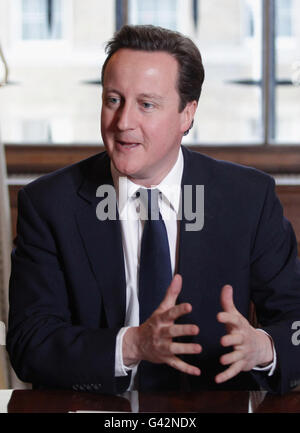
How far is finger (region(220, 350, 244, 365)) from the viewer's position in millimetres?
1405

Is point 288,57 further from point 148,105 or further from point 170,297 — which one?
point 170,297

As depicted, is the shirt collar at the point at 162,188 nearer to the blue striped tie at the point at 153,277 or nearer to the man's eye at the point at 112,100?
the blue striped tie at the point at 153,277

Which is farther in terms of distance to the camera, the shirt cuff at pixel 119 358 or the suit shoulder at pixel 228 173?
the suit shoulder at pixel 228 173

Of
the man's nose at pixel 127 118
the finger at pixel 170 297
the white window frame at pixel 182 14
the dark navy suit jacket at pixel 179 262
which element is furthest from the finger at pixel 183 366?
the white window frame at pixel 182 14

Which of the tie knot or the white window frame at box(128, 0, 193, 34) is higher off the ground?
the white window frame at box(128, 0, 193, 34)

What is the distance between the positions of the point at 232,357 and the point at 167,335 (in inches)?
5.8

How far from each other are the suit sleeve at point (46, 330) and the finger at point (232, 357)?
0.26m

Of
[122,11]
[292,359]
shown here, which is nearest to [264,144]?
[122,11]

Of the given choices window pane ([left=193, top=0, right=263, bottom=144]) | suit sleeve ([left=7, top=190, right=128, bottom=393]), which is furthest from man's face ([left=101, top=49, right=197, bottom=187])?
window pane ([left=193, top=0, right=263, bottom=144])

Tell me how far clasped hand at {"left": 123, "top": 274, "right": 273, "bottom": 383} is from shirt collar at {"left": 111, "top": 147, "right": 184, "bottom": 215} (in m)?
0.39

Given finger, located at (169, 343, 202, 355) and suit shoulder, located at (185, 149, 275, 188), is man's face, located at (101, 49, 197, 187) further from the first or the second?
finger, located at (169, 343, 202, 355)

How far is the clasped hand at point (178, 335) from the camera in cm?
139

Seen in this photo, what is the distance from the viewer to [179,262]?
1768 mm

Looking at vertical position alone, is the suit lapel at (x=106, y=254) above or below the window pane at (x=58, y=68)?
below
